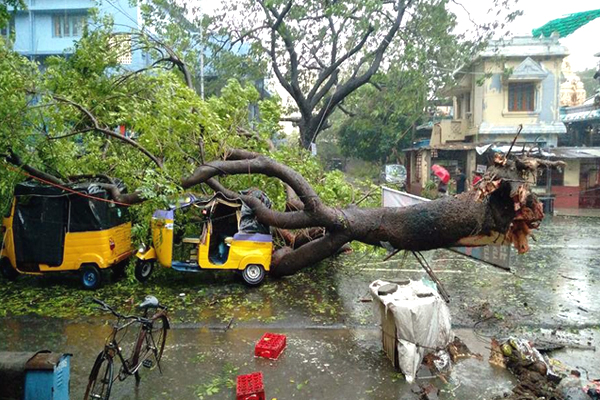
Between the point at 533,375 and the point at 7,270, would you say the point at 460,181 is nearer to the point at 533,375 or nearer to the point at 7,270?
the point at 533,375

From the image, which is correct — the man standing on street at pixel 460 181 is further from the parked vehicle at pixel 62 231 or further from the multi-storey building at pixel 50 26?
the parked vehicle at pixel 62 231

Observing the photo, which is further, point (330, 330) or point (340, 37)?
point (340, 37)

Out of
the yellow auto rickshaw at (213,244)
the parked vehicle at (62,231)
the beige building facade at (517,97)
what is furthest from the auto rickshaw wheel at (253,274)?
the beige building facade at (517,97)

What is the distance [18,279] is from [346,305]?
640 centimetres

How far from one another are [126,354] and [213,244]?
128 inches

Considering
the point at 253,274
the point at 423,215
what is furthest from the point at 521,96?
the point at 253,274

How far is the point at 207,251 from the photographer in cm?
827

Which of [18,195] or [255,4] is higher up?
[255,4]

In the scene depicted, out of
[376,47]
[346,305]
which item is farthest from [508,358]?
[376,47]

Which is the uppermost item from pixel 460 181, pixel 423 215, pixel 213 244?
pixel 460 181

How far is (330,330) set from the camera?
21.4 ft

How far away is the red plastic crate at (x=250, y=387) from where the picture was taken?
4406 millimetres

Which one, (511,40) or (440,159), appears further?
(440,159)

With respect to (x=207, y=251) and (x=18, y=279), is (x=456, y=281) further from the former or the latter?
(x=18, y=279)
